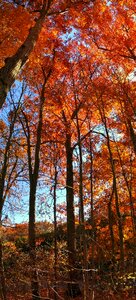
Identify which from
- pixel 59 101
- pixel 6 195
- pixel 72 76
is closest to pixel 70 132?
pixel 59 101

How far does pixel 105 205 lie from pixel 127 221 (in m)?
1.76

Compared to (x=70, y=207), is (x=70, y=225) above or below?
below

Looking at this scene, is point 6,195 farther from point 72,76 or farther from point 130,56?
point 130,56

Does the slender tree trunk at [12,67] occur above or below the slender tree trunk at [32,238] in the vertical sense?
above

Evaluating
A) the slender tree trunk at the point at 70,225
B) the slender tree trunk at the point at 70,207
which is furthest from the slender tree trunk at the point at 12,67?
the slender tree trunk at the point at 70,207

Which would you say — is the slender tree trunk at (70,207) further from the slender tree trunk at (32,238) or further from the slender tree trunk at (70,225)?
the slender tree trunk at (32,238)

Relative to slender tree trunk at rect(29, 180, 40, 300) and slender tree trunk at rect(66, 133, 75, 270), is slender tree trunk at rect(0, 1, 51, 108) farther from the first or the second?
slender tree trunk at rect(66, 133, 75, 270)

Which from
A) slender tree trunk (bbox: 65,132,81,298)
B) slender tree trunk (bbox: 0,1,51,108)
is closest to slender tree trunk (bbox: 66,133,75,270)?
slender tree trunk (bbox: 65,132,81,298)

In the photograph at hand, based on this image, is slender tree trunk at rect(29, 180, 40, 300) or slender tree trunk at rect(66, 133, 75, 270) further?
slender tree trunk at rect(66, 133, 75, 270)

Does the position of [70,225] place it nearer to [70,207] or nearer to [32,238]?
[70,207]

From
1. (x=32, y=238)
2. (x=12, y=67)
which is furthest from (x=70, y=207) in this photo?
(x=12, y=67)

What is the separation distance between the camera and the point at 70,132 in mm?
13539

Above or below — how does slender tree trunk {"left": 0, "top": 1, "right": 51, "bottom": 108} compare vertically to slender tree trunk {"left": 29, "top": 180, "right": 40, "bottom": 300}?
above

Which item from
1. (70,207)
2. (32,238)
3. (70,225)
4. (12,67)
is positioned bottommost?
(32,238)
